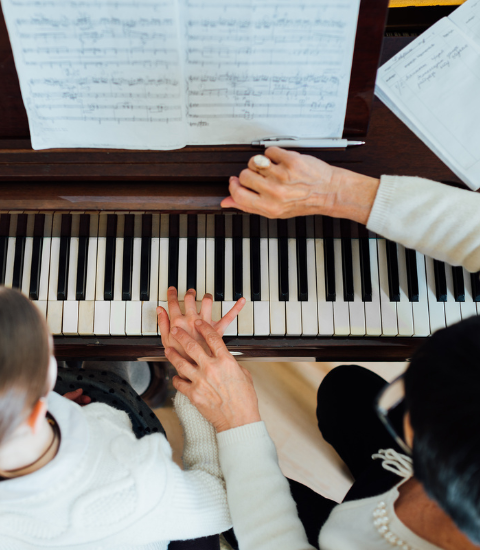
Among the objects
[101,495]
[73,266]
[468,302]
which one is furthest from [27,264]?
[468,302]

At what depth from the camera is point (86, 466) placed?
99 centimetres

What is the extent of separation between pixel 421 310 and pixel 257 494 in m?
0.67

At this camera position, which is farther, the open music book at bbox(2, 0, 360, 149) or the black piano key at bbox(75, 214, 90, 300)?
the black piano key at bbox(75, 214, 90, 300)

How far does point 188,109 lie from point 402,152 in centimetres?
55

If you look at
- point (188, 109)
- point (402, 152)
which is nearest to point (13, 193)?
point (188, 109)

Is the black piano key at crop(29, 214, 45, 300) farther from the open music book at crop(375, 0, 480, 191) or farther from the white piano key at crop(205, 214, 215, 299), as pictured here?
the open music book at crop(375, 0, 480, 191)

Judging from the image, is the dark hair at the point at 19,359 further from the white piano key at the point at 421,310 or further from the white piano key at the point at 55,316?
the white piano key at the point at 421,310

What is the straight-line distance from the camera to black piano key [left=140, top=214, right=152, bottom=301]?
4.25 feet

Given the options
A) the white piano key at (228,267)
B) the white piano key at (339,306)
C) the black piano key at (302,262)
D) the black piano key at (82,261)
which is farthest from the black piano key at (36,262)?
the white piano key at (339,306)

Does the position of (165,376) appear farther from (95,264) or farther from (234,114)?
(234,114)

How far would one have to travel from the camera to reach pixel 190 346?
Answer: 124 centimetres

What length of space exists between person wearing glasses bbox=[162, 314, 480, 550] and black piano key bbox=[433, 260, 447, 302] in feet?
1.33

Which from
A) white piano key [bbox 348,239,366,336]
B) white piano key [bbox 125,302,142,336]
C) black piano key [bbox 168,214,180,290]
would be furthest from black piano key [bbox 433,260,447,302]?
white piano key [bbox 125,302,142,336]

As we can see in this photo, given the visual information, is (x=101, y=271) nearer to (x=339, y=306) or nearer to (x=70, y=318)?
(x=70, y=318)
